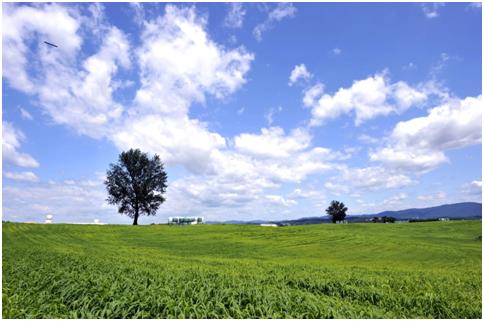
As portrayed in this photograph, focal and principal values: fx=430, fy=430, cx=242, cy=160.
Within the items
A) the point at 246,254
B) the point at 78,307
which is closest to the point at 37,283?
the point at 78,307

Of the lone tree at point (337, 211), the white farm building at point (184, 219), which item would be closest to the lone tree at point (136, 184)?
the white farm building at point (184, 219)

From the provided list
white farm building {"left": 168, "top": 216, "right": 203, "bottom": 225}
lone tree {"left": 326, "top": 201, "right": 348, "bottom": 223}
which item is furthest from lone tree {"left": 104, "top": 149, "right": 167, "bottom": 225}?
lone tree {"left": 326, "top": 201, "right": 348, "bottom": 223}

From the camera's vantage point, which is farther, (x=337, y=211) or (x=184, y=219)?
(x=337, y=211)

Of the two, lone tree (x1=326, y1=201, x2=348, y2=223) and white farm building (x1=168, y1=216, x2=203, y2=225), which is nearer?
white farm building (x1=168, y1=216, x2=203, y2=225)

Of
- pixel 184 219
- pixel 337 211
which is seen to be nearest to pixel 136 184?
pixel 184 219

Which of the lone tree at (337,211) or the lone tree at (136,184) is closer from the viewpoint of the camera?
the lone tree at (136,184)

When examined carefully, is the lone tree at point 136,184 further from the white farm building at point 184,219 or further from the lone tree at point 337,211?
the lone tree at point 337,211

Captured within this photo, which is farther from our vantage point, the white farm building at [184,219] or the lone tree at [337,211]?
the lone tree at [337,211]

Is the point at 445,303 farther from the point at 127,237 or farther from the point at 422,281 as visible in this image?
the point at 127,237

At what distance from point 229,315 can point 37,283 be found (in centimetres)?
811

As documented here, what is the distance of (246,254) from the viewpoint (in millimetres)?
39594

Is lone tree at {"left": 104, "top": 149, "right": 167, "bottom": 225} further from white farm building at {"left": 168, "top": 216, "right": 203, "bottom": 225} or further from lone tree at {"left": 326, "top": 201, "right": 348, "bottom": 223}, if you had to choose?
lone tree at {"left": 326, "top": 201, "right": 348, "bottom": 223}

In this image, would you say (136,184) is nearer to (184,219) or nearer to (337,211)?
(184,219)

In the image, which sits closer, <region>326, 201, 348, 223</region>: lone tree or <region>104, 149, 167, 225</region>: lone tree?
<region>104, 149, 167, 225</region>: lone tree
